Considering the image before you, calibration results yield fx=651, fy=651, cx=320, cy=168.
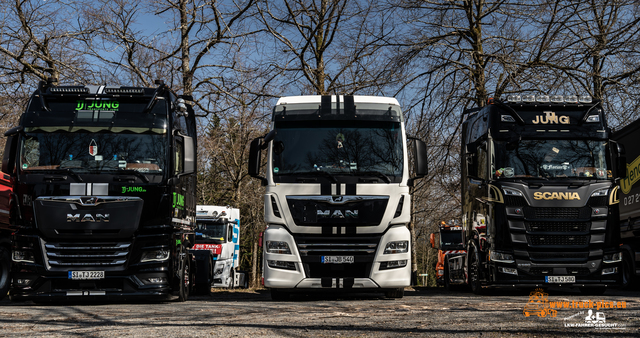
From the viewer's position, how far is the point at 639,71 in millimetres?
16078

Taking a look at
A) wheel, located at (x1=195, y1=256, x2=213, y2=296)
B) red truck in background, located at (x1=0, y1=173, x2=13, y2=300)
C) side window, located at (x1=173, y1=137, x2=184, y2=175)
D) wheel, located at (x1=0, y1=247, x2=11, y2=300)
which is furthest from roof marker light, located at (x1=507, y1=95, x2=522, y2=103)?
wheel, located at (x1=0, y1=247, x2=11, y2=300)

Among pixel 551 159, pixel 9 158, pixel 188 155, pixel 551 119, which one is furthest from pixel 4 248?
pixel 551 119

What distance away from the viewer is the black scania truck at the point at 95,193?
10414 mm

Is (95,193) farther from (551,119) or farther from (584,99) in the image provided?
(584,99)

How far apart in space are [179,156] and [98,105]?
1.62 m

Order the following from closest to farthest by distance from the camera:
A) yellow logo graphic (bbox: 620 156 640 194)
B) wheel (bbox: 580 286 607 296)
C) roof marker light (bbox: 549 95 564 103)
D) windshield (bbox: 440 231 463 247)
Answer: roof marker light (bbox: 549 95 564 103), wheel (bbox: 580 286 607 296), yellow logo graphic (bbox: 620 156 640 194), windshield (bbox: 440 231 463 247)

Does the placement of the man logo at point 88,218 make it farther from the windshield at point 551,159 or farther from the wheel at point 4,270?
the windshield at point 551,159

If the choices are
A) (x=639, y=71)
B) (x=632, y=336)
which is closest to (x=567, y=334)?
(x=632, y=336)

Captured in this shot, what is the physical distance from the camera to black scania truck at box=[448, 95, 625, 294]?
38.9 feet

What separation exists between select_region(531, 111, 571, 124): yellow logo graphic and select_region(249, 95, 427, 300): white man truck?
2952 mm

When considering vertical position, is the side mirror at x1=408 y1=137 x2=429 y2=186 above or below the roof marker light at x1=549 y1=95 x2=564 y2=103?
below

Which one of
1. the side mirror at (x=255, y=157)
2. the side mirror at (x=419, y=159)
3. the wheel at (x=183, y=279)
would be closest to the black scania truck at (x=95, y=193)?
the wheel at (x=183, y=279)

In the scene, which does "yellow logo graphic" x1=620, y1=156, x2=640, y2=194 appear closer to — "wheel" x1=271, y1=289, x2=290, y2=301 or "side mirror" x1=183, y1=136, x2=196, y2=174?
"wheel" x1=271, y1=289, x2=290, y2=301

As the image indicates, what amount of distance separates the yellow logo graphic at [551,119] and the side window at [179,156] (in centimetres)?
669
